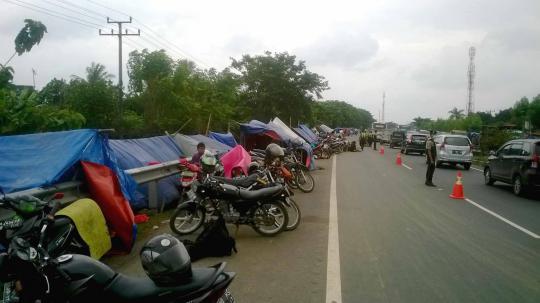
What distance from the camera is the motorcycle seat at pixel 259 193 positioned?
301 inches

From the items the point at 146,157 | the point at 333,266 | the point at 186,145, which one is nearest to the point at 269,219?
the point at 333,266

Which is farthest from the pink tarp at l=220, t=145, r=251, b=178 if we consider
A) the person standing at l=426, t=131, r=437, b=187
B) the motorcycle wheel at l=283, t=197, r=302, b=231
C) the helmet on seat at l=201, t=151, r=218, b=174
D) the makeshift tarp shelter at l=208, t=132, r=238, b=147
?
the person standing at l=426, t=131, r=437, b=187

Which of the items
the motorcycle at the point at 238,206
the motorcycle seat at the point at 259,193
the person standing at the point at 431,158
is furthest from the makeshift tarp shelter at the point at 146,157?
the person standing at the point at 431,158

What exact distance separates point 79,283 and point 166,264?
0.58 metres

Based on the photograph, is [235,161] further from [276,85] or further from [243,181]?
[276,85]

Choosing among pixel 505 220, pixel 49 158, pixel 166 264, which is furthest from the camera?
pixel 505 220

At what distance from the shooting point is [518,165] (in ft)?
46.3

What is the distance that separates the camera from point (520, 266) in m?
6.29

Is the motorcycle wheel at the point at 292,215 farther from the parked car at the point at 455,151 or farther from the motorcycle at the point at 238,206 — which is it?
the parked car at the point at 455,151

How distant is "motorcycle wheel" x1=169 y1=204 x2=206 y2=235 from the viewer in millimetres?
7980

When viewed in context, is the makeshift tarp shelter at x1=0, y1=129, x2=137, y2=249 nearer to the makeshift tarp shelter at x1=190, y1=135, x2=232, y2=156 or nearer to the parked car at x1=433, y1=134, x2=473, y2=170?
the makeshift tarp shelter at x1=190, y1=135, x2=232, y2=156

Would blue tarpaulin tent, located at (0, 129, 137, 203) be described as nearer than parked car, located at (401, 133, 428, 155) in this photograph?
Yes

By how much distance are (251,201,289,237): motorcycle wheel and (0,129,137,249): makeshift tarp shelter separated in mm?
2068

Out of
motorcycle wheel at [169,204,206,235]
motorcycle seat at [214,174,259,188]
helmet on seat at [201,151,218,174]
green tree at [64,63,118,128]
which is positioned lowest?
A: motorcycle wheel at [169,204,206,235]
